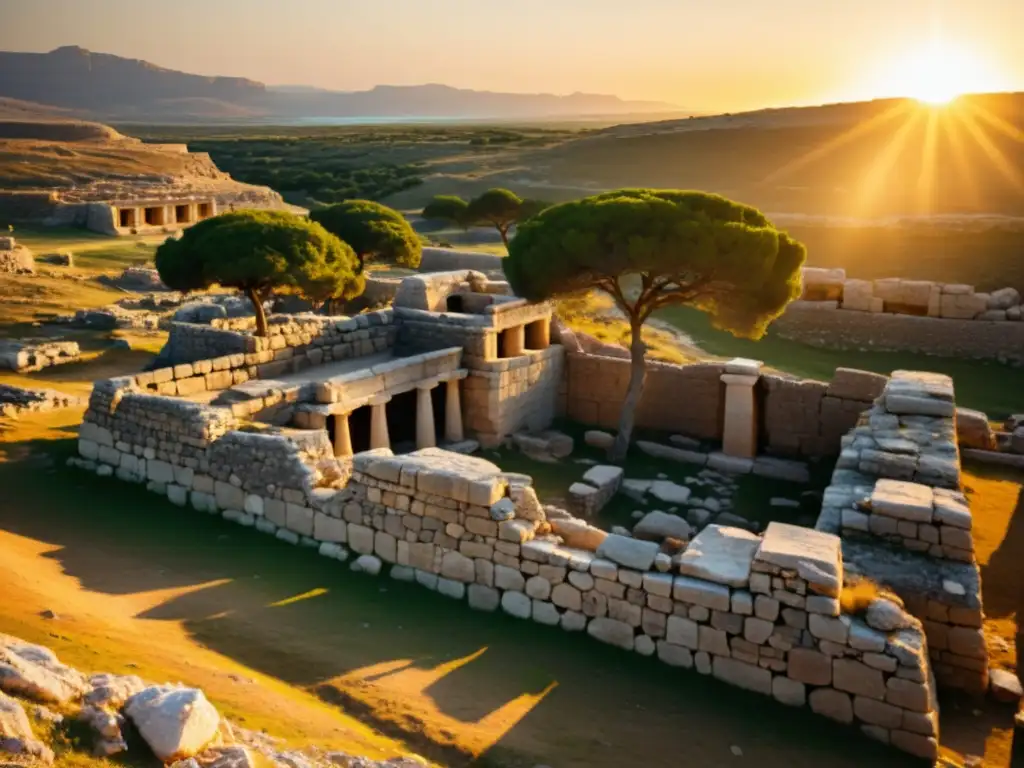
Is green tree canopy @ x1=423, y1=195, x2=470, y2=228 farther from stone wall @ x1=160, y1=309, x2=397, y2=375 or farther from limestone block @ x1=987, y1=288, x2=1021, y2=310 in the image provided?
stone wall @ x1=160, y1=309, x2=397, y2=375

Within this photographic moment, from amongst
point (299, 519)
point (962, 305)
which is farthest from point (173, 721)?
point (962, 305)

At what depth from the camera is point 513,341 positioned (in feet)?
63.2

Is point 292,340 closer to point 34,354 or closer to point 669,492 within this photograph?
point 34,354

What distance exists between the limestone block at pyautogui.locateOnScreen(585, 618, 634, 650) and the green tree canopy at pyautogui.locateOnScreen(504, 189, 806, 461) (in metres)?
8.73

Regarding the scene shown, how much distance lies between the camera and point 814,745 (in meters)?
7.89

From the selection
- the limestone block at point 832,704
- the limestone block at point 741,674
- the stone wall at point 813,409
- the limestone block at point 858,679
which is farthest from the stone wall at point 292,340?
the limestone block at point 858,679

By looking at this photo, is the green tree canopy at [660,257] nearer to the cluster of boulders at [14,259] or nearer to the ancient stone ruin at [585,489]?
the ancient stone ruin at [585,489]

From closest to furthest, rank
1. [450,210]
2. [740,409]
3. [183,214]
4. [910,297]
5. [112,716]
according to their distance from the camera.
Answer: [112,716] → [740,409] → [910,297] → [183,214] → [450,210]

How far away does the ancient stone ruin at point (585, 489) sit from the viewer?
835 cm

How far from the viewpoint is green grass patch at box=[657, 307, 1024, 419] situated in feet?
80.7

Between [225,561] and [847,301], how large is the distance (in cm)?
2549

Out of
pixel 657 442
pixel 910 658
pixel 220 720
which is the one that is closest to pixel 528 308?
pixel 657 442

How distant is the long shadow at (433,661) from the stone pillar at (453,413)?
6780mm

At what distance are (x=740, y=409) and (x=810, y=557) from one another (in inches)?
382
